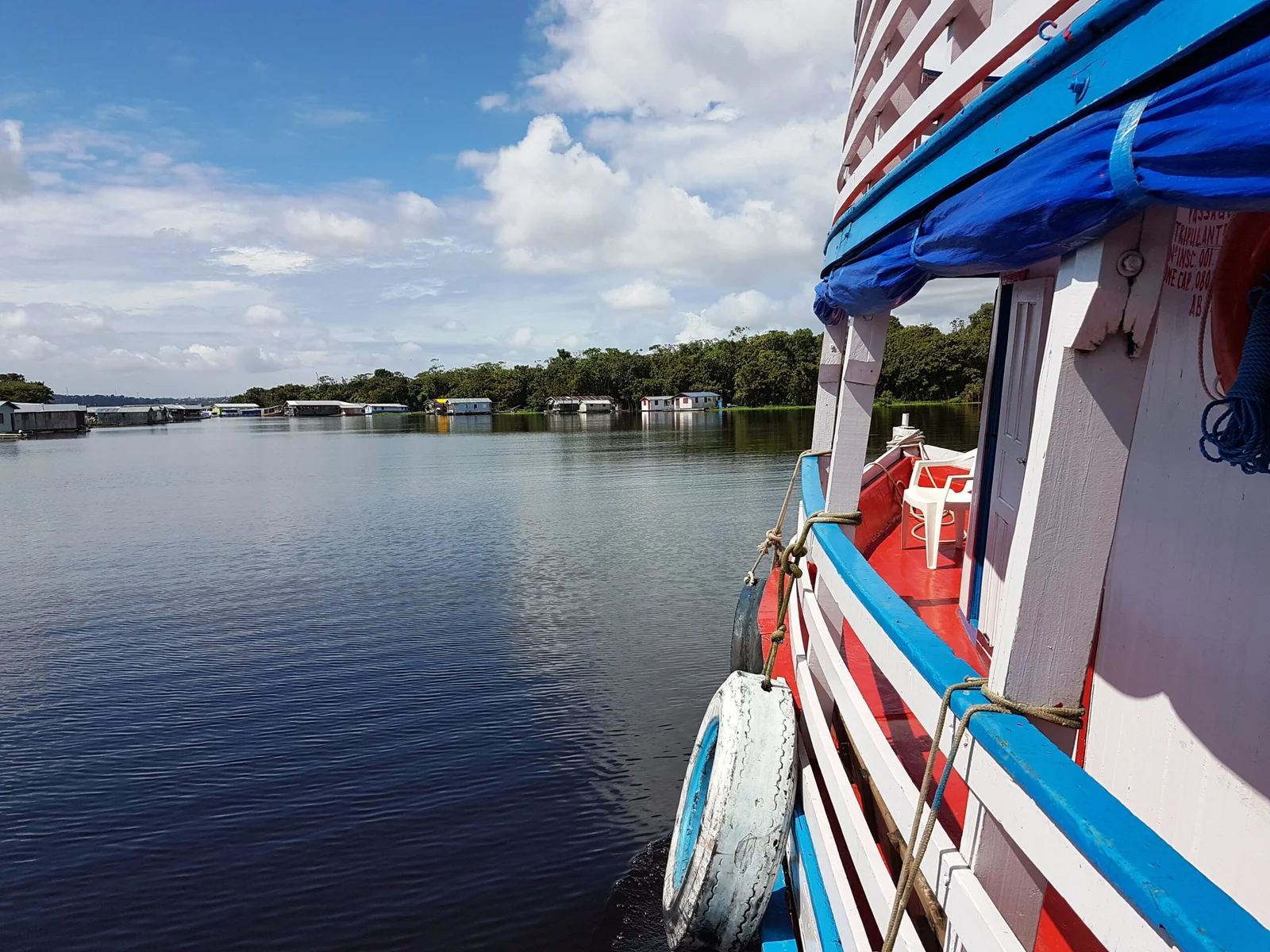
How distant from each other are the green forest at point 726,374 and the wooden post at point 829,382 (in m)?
69.0

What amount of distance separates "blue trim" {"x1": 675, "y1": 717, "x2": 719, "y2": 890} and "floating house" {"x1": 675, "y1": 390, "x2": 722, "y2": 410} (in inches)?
4591

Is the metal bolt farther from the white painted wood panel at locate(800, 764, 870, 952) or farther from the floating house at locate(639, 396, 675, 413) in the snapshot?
the floating house at locate(639, 396, 675, 413)

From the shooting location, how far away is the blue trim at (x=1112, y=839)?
141 cm

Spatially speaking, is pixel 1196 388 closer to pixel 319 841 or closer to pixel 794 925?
pixel 794 925

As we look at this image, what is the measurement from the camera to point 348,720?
9547 mm

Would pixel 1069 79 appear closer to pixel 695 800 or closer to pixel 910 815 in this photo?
Result: pixel 910 815

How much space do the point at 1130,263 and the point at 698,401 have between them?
12043 centimetres

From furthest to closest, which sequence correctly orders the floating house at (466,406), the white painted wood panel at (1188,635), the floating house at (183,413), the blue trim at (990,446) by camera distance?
the floating house at (183,413) < the floating house at (466,406) < the blue trim at (990,446) < the white painted wood panel at (1188,635)

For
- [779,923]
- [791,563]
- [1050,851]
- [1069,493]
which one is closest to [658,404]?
[791,563]

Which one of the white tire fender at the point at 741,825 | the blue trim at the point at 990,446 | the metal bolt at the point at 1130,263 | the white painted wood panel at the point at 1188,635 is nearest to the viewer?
the metal bolt at the point at 1130,263

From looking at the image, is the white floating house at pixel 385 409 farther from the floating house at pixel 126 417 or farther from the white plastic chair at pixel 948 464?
the white plastic chair at pixel 948 464

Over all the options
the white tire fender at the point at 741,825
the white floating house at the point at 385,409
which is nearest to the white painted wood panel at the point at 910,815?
the white tire fender at the point at 741,825

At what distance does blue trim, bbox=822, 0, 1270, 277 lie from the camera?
5.08ft

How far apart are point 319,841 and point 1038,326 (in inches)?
269
